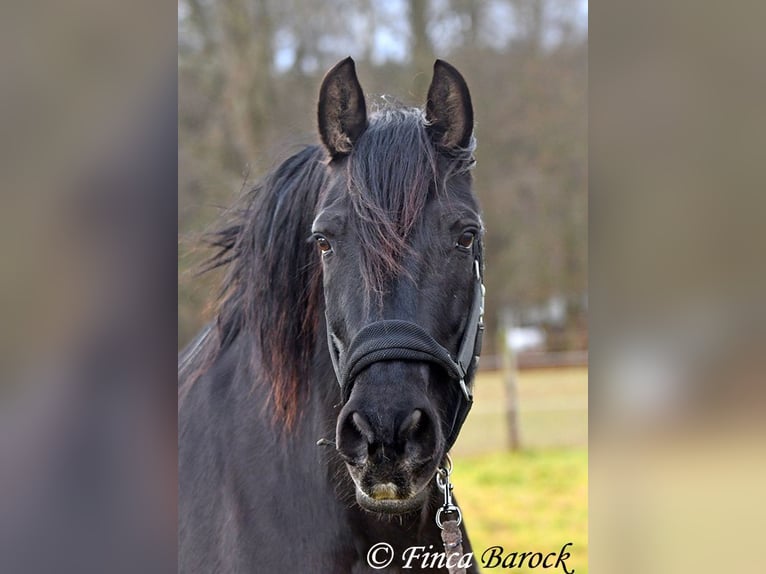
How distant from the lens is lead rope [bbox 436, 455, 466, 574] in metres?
1.71

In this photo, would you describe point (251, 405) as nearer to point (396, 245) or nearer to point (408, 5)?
point (396, 245)

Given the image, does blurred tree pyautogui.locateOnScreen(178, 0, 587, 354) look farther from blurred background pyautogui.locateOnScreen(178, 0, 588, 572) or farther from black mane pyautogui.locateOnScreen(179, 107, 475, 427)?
black mane pyautogui.locateOnScreen(179, 107, 475, 427)

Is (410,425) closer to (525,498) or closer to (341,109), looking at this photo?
(341,109)

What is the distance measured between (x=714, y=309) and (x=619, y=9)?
60 centimetres

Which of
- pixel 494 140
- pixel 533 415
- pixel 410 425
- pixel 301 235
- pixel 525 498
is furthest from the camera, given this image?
pixel 533 415

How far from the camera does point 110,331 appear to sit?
42.9 inches

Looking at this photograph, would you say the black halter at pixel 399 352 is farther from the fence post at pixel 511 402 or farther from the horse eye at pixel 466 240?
the fence post at pixel 511 402

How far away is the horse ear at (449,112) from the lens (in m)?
1.77

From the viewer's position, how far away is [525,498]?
682 cm

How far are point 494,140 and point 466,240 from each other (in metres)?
6.52

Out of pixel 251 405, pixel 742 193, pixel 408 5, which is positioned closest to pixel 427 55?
pixel 408 5

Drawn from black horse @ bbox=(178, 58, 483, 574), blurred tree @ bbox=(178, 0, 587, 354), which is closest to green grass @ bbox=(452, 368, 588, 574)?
blurred tree @ bbox=(178, 0, 587, 354)

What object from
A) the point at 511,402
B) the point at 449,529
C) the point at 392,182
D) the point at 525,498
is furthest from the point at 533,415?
the point at 392,182


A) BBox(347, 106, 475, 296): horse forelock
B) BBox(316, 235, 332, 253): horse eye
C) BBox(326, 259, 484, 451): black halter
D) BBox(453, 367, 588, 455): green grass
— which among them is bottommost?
BBox(453, 367, 588, 455): green grass
